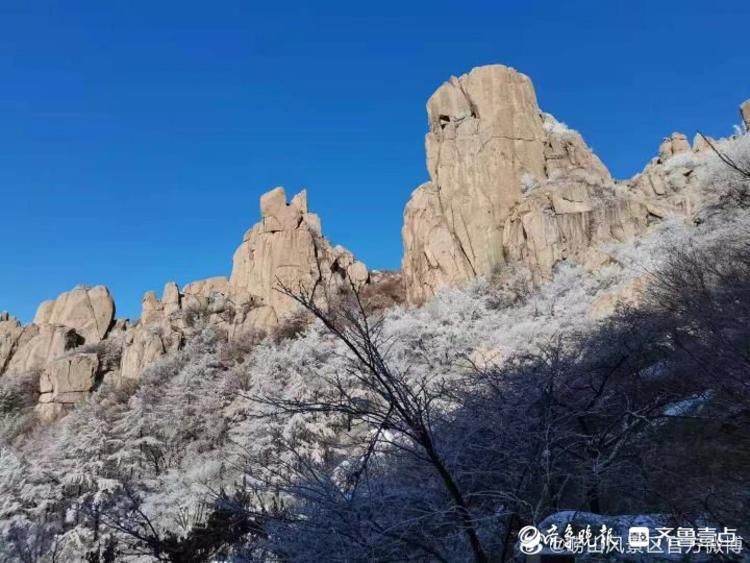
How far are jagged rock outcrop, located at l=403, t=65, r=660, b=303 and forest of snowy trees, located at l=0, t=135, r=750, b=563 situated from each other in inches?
119

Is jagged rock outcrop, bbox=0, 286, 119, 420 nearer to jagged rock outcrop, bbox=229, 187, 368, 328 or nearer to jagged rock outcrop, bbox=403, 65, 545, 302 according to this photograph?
jagged rock outcrop, bbox=229, 187, 368, 328

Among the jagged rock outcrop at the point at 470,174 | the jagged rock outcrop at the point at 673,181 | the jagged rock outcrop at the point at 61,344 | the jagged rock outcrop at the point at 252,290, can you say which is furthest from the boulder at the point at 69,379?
the jagged rock outcrop at the point at 673,181

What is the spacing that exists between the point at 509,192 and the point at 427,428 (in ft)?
106

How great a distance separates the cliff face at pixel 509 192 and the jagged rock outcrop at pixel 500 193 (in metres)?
0.06

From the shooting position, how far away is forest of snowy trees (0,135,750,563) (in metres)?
3.07

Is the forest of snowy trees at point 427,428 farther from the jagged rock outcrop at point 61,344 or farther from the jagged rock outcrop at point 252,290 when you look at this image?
the jagged rock outcrop at point 252,290

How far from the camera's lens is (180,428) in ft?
84.0

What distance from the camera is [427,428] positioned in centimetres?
310

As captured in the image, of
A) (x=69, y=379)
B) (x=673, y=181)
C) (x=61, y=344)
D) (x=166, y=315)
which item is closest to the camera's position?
(x=673, y=181)

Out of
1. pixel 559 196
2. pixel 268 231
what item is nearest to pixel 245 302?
pixel 268 231

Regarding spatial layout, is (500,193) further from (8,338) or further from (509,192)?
(8,338)

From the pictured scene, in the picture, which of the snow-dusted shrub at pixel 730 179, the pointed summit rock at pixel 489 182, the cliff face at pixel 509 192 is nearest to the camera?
the snow-dusted shrub at pixel 730 179

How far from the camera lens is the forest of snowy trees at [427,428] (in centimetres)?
307

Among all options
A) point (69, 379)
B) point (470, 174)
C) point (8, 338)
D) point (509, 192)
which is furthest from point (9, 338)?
point (509, 192)
